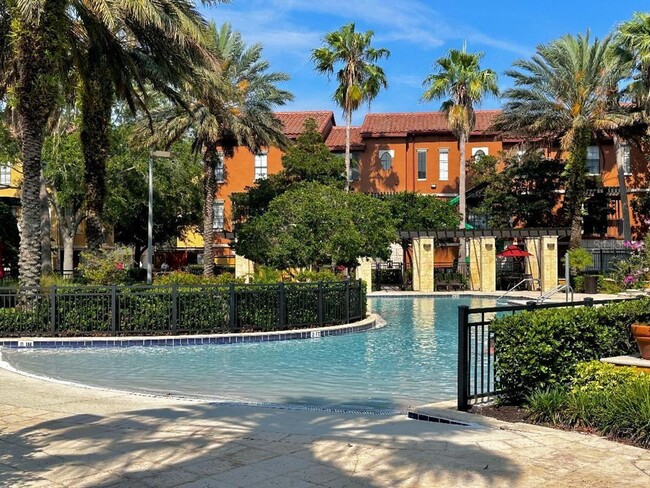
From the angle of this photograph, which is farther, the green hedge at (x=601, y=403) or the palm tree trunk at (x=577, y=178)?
the palm tree trunk at (x=577, y=178)

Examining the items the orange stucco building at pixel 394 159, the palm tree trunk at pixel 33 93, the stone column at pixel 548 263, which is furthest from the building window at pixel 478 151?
the palm tree trunk at pixel 33 93

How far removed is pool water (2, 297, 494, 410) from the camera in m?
9.74

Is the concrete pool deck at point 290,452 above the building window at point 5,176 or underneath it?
underneath

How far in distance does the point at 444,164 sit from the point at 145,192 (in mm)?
20296

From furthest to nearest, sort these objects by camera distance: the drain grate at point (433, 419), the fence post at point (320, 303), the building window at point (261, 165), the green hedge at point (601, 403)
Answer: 1. the building window at point (261, 165)
2. the fence post at point (320, 303)
3. the drain grate at point (433, 419)
4. the green hedge at point (601, 403)

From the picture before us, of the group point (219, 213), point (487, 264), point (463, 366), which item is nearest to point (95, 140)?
point (463, 366)

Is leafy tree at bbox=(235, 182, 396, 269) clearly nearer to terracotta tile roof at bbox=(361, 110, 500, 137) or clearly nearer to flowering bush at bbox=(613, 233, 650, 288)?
flowering bush at bbox=(613, 233, 650, 288)

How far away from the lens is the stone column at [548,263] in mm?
35812

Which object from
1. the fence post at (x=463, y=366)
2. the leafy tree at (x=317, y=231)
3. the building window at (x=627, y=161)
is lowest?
the fence post at (x=463, y=366)

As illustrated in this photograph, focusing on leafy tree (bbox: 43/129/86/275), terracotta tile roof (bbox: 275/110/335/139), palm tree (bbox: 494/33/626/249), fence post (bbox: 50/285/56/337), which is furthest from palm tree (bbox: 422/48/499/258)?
fence post (bbox: 50/285/56/337)

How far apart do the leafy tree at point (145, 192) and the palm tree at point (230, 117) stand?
148 inches

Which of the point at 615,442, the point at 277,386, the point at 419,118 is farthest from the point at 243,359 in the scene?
the point at 419,118

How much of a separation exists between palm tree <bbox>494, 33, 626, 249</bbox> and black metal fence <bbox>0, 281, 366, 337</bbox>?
24237mm

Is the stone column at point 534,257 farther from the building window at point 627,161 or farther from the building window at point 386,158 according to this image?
the building window at point 386,158
